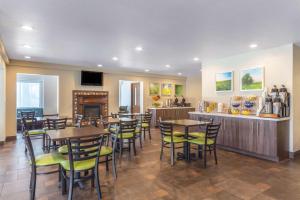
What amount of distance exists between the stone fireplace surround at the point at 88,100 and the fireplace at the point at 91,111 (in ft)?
0.29

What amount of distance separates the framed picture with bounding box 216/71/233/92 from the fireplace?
4762 mm

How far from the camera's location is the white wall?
4.41 meters

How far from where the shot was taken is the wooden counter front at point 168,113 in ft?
27.5

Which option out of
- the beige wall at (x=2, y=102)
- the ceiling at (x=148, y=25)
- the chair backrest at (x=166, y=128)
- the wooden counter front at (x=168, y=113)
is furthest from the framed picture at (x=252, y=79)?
the beige wall at (x=2, y=102)

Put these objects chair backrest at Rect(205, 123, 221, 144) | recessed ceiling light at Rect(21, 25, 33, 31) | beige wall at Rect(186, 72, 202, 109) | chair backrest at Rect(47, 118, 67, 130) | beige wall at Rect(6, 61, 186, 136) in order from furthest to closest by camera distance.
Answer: beige wall at Rect(186, 72, 202, 109) < beige wall at Rect(6, 61, 186, 136) < chair backrest at Rect(47, 118, 67, 130) < chair backrest at Rect(205, 123, 221, 144) < recessed ceiling light at Rect(21, 25, 33, 31)

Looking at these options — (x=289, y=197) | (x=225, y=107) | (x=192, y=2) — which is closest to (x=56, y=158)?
(x=192, y=2)

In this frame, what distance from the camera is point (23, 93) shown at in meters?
8.84

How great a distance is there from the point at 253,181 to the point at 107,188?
7.56 feet

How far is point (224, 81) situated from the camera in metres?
5.71

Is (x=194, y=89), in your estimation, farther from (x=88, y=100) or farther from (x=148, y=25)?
(x=148, y=25)

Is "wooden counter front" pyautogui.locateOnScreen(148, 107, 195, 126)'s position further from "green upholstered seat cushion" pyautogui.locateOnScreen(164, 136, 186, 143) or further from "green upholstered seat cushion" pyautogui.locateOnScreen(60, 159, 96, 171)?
"green upholstered seat cushion" pyautogui.locateOnScreen(60, 159, 96, 171)

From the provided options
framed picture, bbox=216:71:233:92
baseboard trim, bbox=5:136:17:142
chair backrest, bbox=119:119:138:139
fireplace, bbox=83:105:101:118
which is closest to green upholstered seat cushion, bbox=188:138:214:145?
chair backrest, bbox=119:119:138:139

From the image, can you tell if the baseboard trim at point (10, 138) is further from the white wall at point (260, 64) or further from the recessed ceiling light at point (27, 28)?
the white wall at point (260, 64)

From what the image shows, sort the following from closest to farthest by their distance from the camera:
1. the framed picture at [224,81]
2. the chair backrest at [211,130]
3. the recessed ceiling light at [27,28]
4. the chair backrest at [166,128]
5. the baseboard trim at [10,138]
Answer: the recessed ceiling light at [27,28] < the chair backrest at [211,130] < the chair backrest at [166,128] < the framed picture at [224,81] < the baseboard trim at [10,138]
